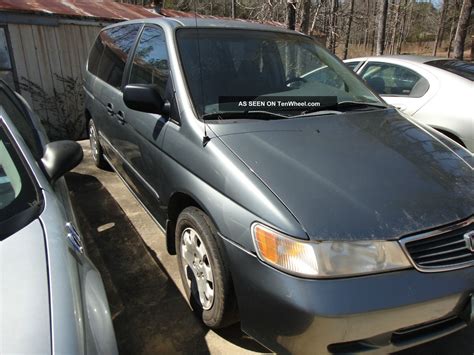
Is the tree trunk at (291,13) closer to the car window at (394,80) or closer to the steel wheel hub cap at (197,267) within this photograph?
the car window at (394,80)

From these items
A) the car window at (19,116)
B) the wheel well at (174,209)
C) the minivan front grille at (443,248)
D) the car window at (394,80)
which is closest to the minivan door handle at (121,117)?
the car window at (19,116)

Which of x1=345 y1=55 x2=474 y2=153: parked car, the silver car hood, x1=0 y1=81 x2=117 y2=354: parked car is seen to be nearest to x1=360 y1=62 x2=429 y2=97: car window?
x1=345 y1=55 x2=474 y2=153: parked car

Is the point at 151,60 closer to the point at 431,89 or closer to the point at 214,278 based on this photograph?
the point at 214,278

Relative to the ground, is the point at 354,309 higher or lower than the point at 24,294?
lower

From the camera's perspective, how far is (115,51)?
4035mm

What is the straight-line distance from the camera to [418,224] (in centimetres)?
183

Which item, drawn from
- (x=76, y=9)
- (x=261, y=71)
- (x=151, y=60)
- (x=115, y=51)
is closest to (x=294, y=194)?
(x=261, y=71)

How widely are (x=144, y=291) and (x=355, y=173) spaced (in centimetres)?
166

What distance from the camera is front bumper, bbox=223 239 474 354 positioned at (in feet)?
5.51

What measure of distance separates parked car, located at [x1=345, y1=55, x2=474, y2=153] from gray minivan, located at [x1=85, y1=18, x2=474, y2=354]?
73.1 inches

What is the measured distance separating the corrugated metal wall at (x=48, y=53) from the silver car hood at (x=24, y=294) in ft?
21.7

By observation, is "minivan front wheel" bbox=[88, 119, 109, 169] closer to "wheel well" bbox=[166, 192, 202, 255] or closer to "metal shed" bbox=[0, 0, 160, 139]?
"wheel well" bbox=[166, 192, 202, 255]

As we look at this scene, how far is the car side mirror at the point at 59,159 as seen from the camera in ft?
6.90

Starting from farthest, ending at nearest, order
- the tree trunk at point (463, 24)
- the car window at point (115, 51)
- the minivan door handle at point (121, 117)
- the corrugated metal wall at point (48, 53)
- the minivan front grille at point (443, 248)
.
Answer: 1. the tree trunk at point (463, 24)
2. the corrugated metal wall at point (48, 53)
3. the car window at point (115, 51)
4. the minivan door handle at point (121, 117)
5. the minivan front grille at point (443, 248)
